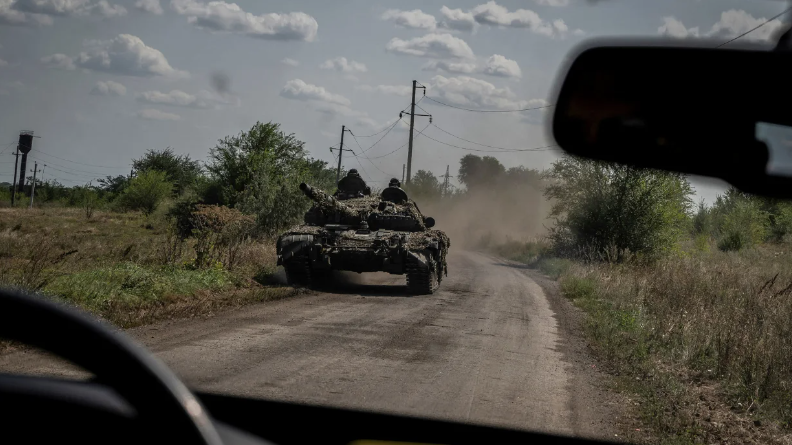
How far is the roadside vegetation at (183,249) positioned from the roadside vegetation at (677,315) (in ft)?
19.0

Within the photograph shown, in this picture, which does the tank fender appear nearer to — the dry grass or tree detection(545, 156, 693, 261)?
the dry grass

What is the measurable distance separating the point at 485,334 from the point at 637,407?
3756mm

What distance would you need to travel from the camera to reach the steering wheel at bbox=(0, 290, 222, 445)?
1.31 m

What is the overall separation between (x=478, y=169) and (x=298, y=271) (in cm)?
7315

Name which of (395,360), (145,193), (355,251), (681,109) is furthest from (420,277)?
(145,193)

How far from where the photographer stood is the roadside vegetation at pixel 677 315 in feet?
22.1

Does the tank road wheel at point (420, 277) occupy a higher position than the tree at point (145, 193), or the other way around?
the tree at point (145, 193)

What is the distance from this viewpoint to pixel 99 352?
1.34 m


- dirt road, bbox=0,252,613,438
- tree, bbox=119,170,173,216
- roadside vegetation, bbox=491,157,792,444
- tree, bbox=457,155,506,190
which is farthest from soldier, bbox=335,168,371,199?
tree, bbox=457,155,506,190

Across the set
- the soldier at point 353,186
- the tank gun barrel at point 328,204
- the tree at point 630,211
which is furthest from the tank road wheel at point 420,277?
the tree at point 630,211

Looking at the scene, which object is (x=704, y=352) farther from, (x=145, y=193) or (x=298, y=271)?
(x=145, y=193)

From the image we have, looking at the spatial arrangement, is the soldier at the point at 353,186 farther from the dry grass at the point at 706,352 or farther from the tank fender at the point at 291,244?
the dry grass at the point at 706,352

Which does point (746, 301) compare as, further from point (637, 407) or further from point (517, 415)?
point (517, 415)

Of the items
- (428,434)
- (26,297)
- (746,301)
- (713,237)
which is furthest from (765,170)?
(713,237)
